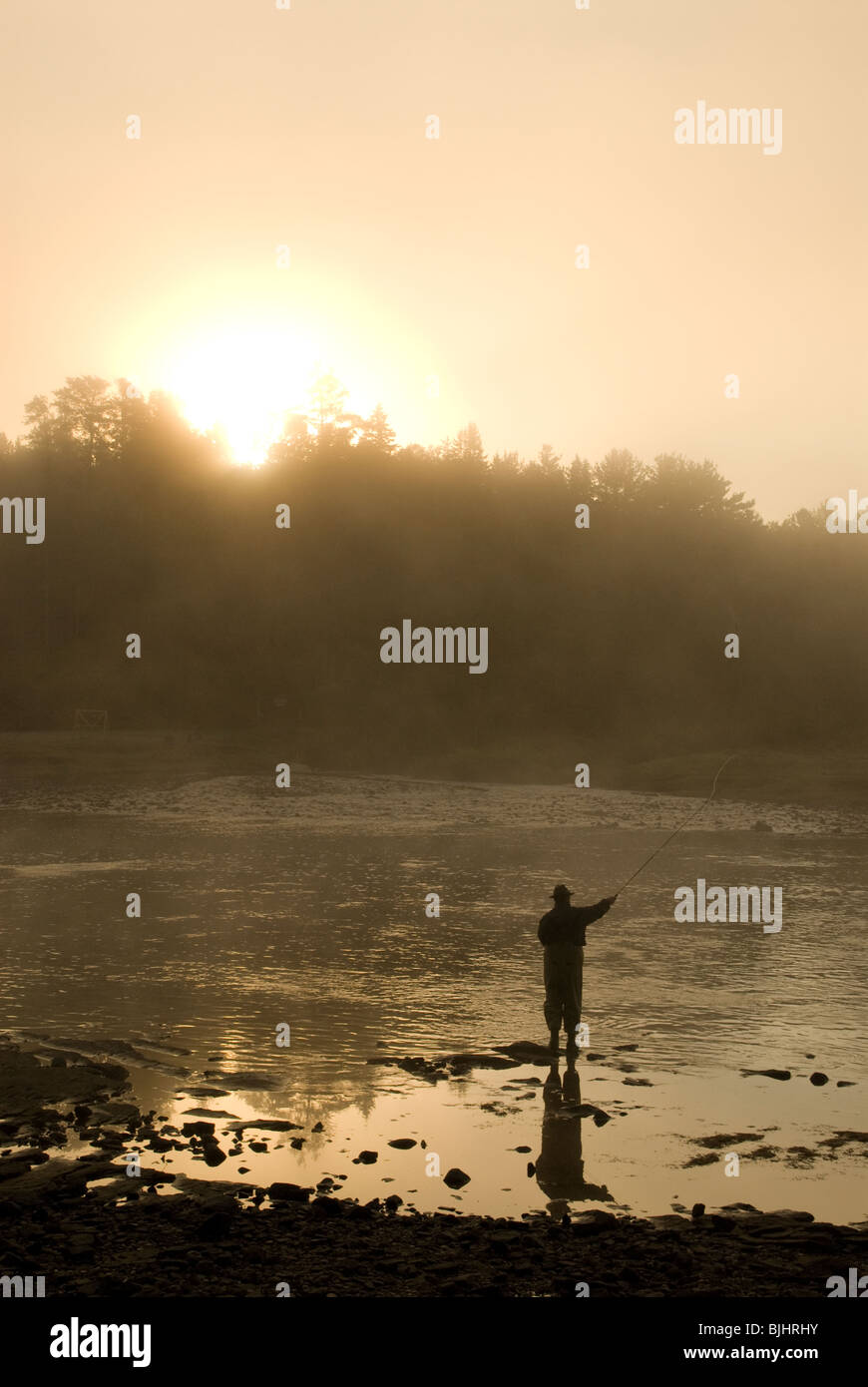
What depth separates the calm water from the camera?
10664 mm

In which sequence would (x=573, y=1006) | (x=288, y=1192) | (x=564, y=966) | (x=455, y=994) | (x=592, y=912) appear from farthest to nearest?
(x=455, y=994) < (x=592, y=912) < (x=573, y=1006) < (x=564, y=966) < (x=288, y=1192)

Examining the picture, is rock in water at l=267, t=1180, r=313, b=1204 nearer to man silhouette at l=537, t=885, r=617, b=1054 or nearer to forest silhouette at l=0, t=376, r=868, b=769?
man silhouette at l=537, t=885, r=617, b=1054

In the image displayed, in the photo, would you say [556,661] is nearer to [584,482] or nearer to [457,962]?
[584,482]

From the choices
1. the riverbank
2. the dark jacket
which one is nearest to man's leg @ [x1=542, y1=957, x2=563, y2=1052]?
the dark jacket

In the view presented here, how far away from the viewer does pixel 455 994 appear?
56.7 feet

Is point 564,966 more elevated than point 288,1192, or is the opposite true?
point 564,966

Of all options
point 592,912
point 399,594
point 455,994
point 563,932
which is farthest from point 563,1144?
point 399,594

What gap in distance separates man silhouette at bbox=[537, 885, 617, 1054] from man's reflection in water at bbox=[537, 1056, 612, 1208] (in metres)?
0.47

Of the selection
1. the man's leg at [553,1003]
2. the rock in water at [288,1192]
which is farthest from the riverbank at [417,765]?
the rock in water at [288,1192]

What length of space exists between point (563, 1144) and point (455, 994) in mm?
6305

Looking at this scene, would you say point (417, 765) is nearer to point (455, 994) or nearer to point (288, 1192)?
point (455, 994)

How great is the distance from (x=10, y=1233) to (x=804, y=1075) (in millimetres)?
8170
